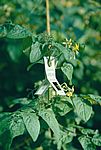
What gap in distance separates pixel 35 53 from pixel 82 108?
23 centimetres

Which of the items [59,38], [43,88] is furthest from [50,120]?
[59,38]

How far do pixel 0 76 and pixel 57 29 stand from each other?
617 millimetres

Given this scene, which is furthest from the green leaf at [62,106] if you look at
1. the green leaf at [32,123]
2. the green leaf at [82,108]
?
the green leaf at [32,123]

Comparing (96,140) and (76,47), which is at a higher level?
(76,47)

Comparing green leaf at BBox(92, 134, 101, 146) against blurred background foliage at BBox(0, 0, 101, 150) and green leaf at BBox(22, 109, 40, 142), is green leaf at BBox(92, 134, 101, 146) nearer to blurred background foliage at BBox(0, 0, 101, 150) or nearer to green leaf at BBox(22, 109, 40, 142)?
green leaf at BBox(22, 109, 40, 142)

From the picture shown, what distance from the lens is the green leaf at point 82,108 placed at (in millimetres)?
1652

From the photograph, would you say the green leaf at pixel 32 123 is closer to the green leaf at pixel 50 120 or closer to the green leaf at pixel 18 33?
the green leaf at pixel 50 120

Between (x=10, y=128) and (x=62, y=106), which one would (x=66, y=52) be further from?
(x=10, y=128)

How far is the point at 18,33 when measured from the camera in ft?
5.47

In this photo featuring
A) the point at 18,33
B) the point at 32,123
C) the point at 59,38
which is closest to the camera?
the point at 32,123

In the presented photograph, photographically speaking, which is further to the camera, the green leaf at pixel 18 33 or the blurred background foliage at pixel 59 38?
the blurred background foliage at pixel 59 38

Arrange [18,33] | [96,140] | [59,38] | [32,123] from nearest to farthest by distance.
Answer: [32,123]
[18,33]
[96,140]
[59,38]

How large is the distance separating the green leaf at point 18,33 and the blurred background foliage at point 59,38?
1.31m

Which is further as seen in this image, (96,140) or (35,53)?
(96,140)
